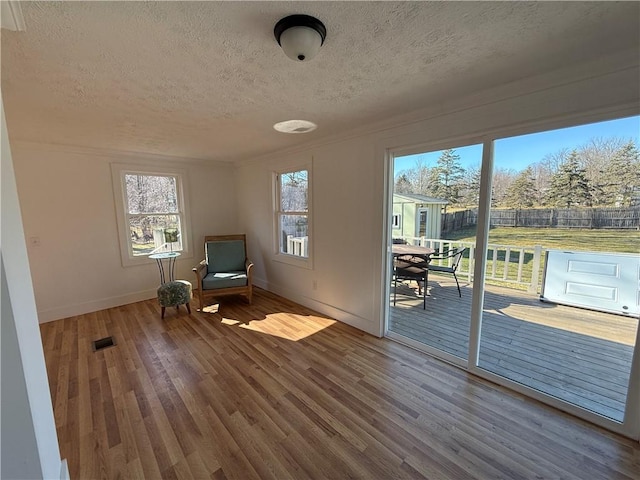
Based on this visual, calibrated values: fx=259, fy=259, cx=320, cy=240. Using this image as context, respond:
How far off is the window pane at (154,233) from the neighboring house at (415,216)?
3.56m

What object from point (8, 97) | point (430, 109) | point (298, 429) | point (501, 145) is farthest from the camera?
point (430, 109)

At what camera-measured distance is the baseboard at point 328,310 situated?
9.73 ft

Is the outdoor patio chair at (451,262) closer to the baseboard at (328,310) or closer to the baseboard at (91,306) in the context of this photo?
the baseboard at (328,310)

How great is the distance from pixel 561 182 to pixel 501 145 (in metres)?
0.50

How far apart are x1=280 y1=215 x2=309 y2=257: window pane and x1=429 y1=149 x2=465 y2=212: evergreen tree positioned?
1.81 metres

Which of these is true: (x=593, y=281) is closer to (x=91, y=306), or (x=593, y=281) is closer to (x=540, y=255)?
(x=540, y=255)

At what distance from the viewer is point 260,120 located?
248 cm

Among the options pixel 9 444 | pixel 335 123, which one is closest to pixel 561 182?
pixel 335 123

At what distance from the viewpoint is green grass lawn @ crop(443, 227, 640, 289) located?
176cm

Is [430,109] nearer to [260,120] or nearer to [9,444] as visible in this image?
[260,120]

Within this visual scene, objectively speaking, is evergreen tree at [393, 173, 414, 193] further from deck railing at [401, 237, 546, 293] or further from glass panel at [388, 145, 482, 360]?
deck railing at [401, 237, 546, 293]

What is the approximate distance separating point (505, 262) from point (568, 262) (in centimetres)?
59

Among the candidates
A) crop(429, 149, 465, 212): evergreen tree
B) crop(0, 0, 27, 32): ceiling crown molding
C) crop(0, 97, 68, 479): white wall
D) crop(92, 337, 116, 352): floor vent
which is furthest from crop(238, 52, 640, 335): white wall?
crop(0, 97, 68, 479): white wall

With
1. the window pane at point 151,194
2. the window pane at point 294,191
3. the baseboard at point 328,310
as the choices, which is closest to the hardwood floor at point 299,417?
the baseboard at point 328,310
